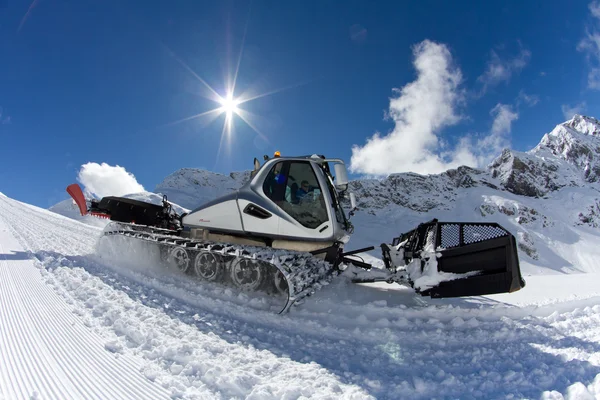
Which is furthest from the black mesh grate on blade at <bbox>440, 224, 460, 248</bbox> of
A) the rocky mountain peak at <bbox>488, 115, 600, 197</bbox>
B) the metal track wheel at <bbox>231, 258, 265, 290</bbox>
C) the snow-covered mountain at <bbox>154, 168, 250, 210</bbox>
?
the rocky mountain peak at <bbox>488, 115, 600, 197</bbox>

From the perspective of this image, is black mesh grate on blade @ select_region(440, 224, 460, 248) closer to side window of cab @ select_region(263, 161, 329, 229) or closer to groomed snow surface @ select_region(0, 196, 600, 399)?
groomed snow surface @ select_region(0, 196, 600, 399)

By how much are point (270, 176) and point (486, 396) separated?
401 cm

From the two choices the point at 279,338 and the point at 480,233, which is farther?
the point at 480,233

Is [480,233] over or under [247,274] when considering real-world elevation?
over

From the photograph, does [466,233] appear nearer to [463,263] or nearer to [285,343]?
[463,263]

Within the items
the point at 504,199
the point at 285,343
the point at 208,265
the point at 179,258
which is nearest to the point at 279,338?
the point at 285,343

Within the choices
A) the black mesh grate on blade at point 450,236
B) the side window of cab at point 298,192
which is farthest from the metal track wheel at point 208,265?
the black mesh grate on blade at point 450,236

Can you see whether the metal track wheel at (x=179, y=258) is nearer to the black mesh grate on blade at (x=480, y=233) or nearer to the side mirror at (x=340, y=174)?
the side mirror at (x=340, y=174)

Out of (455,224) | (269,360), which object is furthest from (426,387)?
(455,224)

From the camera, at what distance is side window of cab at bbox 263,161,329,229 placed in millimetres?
4984

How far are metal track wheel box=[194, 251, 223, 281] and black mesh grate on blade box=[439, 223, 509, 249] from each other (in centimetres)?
354

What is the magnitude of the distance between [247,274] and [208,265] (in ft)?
2.80

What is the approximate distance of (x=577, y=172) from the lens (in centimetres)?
16000

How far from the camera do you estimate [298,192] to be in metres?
5.16
